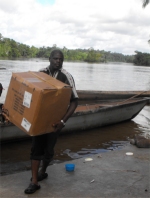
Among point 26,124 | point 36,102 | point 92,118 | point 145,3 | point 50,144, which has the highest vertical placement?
point 145,3

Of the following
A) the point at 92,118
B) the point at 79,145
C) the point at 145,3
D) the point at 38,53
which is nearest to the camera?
the point at 79,145

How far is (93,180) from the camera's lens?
3615mm

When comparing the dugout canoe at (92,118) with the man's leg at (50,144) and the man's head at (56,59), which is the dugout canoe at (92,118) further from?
the man's head at (56,59)

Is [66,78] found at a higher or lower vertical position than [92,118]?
higher

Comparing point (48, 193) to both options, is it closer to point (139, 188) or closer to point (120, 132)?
point (139, 188)

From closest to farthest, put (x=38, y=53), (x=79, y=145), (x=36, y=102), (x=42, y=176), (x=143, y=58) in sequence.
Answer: (x=36, y=102) < (x=42, y=176) < (x=79, y=145) < (x=143, y=58) < (x=38, y=53)

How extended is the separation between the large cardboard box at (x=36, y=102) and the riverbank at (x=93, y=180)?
0.75 m

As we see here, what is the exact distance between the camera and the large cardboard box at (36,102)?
9.25ft

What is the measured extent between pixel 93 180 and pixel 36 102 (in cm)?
141

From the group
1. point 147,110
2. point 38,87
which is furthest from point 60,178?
point 147,110

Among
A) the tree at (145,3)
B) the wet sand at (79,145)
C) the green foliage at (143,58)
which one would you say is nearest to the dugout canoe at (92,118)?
the wet sand at (79,145)

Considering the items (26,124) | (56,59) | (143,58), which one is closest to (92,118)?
(56,59)

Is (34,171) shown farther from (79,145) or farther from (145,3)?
(145,3)

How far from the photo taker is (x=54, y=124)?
10.0 feet
